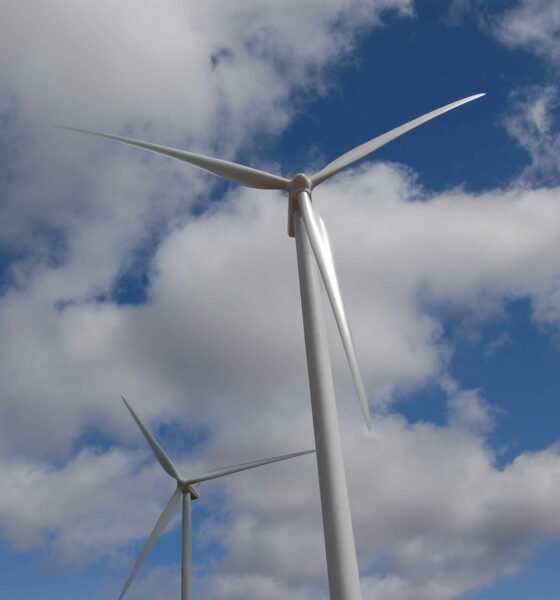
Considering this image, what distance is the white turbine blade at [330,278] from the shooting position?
65.0 ft

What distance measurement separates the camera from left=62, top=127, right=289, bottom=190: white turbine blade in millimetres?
27453

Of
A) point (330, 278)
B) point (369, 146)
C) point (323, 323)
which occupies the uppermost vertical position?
point (369, 146)

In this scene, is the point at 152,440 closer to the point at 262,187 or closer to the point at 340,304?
the point at 262,187

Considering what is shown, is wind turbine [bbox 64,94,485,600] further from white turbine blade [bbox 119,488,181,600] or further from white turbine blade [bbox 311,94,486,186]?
white turbine blade [bbox 119,488,181,600]

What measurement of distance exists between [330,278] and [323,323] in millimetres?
1783

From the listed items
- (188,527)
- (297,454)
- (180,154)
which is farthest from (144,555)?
(180,154)

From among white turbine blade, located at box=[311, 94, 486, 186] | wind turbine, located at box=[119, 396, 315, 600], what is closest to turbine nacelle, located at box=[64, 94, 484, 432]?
white turbine blade, located at box=[311, 94, 486, 186]

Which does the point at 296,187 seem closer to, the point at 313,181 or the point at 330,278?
the point at 313,181

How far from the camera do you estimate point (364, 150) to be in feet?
96.8

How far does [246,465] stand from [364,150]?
30.0 metres

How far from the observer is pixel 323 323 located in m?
22.2

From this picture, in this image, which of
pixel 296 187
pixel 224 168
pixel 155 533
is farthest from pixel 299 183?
pixel 155 533

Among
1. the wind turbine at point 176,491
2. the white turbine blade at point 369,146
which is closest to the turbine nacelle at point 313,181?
the white turbine blade at point 369,146

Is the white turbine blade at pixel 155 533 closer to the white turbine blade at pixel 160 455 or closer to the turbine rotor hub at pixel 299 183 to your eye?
the white turbine blade at pixel 160 455
